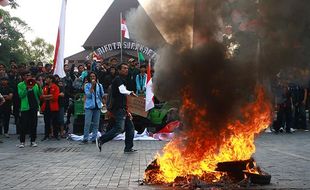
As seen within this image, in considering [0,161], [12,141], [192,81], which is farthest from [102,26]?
[192,81]

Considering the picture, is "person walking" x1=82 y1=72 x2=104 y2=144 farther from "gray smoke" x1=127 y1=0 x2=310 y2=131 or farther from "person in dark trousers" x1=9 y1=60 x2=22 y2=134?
"gray smoke" x1=127 y1=0 x2=310 y2=131

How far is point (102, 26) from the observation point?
4366 centimetres

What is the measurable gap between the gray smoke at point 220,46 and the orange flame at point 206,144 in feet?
0.39

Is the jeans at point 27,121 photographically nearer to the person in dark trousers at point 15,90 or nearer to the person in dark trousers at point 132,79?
the person in dark trousers at point 15,90

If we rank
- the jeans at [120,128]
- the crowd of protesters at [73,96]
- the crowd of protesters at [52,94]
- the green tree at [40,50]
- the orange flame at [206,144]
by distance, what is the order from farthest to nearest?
the green tree at [40,50], the crowd of protesters at [52,94], the crowd of protesters at [73,96], the jeans at [120,128], the orange flame at [206,144]

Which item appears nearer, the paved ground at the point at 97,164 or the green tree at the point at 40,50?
the paved ground at the point at 97,164

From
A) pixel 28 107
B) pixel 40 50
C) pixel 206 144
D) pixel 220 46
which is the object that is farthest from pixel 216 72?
pixel 40 50

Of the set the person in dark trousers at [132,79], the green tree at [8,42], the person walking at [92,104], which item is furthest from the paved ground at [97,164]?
the green tree at [8,42]

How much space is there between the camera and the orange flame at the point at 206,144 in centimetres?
673

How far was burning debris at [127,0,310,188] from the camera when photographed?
269 inches

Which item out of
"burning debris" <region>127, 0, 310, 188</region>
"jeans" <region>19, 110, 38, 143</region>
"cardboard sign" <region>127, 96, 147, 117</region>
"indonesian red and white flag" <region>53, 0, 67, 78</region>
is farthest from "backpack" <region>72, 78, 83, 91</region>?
"burning debris" <region>127, 0, 310, 188</region>

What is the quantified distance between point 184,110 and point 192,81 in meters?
0.45

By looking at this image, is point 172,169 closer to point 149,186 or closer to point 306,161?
point 149,186

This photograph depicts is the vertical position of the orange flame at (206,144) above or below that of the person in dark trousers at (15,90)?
below
